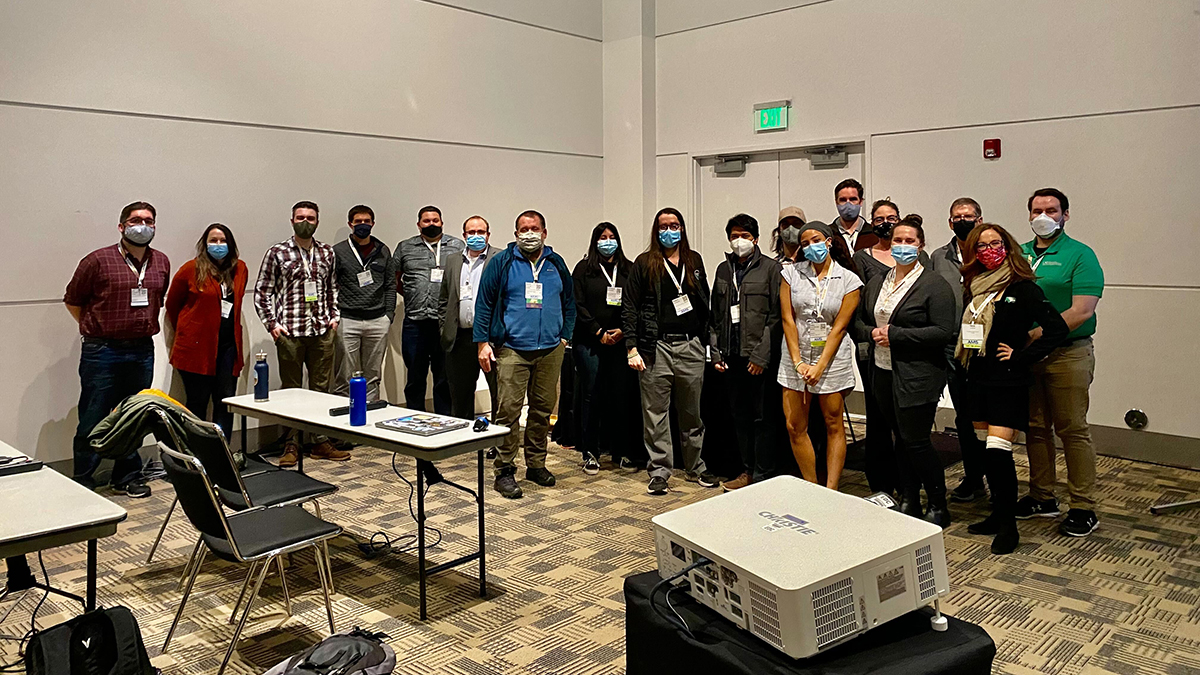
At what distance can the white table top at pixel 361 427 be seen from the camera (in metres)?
3.20

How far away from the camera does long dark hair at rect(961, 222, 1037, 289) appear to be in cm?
379

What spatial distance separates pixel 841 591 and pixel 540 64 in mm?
6862

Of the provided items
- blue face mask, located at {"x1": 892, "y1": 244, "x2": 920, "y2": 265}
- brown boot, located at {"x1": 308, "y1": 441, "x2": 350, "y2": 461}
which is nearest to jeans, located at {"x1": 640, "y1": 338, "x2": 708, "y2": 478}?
blue face mask, located at {"x1": 892, "y1": 244, "x2": 920, "y2": 265}

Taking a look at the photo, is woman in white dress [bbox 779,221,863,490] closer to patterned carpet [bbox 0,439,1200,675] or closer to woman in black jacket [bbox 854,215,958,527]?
woman in black jacket [bbox 854,215,958,527]

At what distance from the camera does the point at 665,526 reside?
187 cm

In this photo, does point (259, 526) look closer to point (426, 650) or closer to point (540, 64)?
point (426, 650)

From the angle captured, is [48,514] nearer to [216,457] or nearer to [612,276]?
[216,457]

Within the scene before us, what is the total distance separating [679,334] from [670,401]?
0.46m

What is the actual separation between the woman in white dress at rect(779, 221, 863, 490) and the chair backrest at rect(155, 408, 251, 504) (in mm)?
2656

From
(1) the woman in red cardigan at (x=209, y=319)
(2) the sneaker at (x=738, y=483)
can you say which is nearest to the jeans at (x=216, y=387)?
(1) the woman in red cardigan at (x=209, y=319)

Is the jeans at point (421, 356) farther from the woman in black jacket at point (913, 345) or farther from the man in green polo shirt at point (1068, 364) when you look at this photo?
the man in green polo shirt at point (1068, 364)

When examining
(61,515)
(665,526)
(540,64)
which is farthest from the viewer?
(540,64)

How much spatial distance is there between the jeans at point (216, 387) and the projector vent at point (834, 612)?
4.63 m

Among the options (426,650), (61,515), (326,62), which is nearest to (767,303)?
(426,650)
